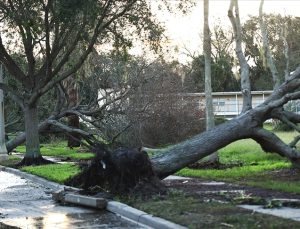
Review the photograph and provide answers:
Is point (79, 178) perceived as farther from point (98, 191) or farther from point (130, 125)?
point (130, 125)

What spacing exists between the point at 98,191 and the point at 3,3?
10.1 metres

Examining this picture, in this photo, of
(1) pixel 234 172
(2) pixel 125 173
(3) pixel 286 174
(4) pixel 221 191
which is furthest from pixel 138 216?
(1) pixel 234 172

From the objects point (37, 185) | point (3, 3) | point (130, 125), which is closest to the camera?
point (37, 185)

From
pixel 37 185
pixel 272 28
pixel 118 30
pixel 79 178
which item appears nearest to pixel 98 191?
pixel 79 178

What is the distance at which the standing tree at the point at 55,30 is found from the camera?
60.6ft

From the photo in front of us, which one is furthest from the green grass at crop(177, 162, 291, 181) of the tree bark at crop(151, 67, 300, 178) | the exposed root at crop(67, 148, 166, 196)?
the exposed root at crop(67, 148, 166, 196)

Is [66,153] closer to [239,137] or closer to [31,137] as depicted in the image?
[31,137]

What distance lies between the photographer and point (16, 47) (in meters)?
25.9

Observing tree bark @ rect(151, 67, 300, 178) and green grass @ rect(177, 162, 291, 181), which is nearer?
tree bark @ rect(151, 67, 300, 178)

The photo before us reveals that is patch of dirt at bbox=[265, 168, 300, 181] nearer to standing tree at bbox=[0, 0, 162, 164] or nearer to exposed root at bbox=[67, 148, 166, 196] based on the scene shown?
exposed root at bbox=[67, 148, 166, 196]

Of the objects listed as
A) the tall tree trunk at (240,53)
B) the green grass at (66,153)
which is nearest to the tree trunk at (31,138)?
the green grass at (66,153)

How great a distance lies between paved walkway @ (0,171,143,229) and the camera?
32.2ft

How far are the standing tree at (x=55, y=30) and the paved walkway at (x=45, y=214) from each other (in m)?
6.22

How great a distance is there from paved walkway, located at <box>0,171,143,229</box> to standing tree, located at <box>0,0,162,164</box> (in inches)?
245
